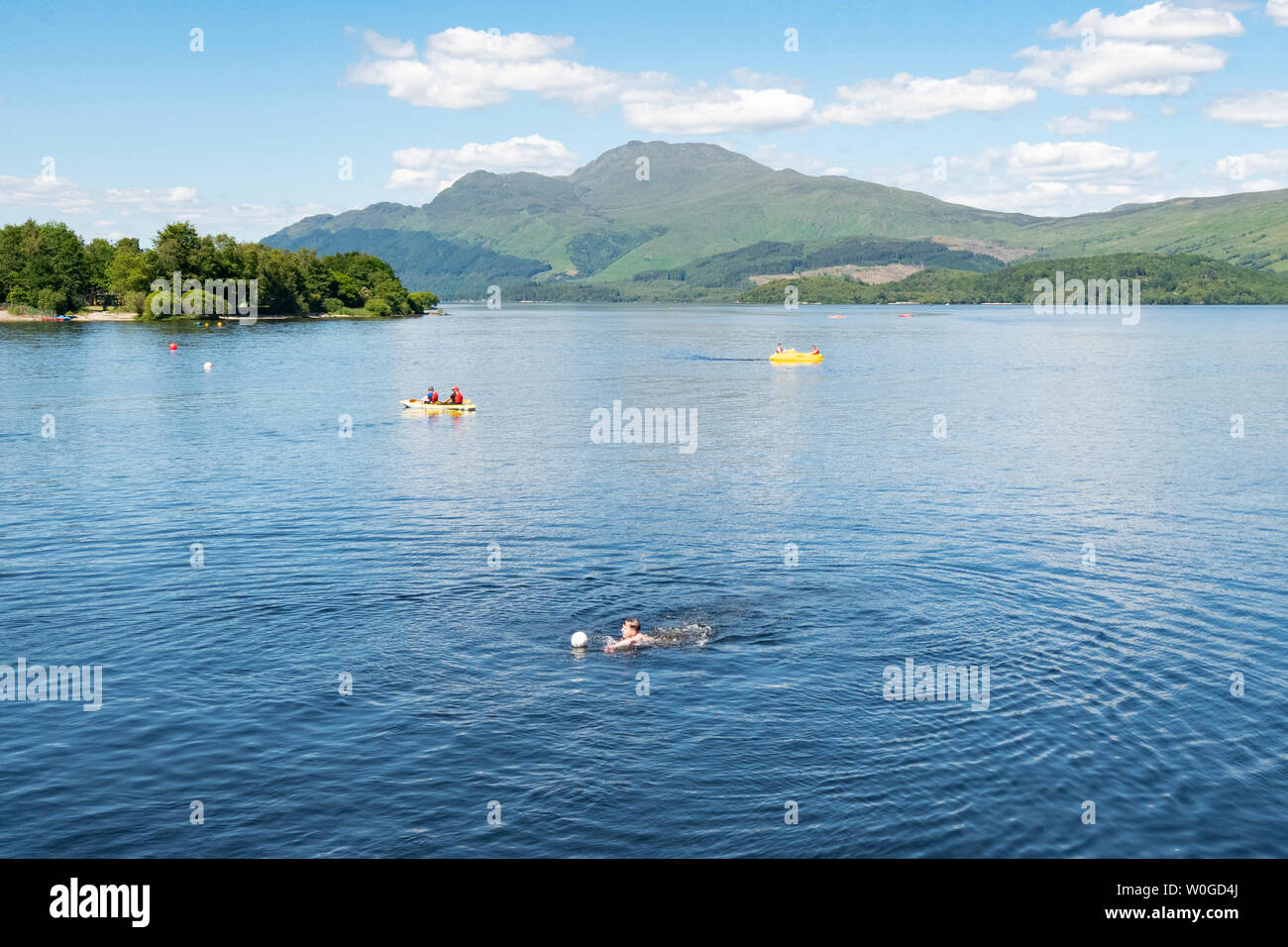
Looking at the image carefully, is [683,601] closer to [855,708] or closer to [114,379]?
[855,708]

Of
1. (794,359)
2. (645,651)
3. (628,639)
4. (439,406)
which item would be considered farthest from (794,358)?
(628,639)

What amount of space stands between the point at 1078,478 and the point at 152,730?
2302 inches

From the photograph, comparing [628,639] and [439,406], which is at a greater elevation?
[439,406]

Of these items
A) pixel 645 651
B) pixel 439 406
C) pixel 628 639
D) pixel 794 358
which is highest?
pixel 794 358

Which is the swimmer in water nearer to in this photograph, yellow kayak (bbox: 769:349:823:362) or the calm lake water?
the calm lake water

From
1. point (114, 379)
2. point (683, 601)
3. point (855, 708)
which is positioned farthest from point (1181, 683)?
point (114, 379)

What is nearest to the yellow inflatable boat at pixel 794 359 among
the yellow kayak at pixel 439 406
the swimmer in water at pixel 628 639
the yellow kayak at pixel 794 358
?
the yellow kayak at pixel 794 358

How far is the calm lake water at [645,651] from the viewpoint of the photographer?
25.4 metres

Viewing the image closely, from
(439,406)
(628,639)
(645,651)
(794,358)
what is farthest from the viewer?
(794,358)

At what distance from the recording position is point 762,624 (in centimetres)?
3912

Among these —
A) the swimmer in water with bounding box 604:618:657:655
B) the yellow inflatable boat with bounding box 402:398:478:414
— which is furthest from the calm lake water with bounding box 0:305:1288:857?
the yellow inflatable boat with bounding box 402:398:478:414

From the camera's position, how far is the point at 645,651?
119 ft

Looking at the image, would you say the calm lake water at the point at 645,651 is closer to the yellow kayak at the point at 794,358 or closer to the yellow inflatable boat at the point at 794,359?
the yellow inflatable boat at the point at 794,359

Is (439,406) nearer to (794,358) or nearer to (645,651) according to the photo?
(645,651)
